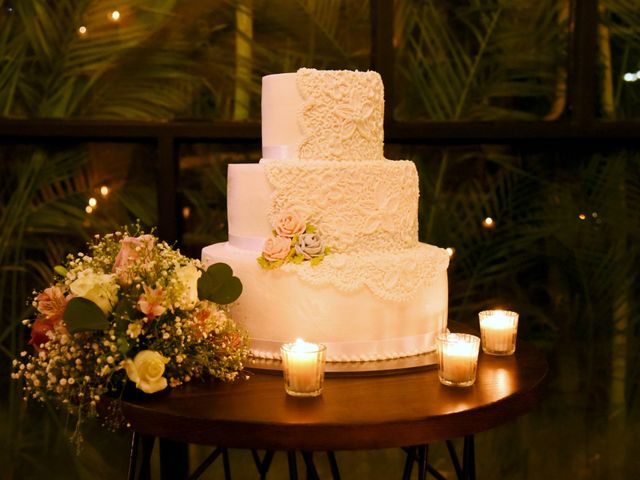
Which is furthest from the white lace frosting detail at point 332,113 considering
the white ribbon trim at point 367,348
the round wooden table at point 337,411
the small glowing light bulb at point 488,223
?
the small glowing light bulb at point 488,223

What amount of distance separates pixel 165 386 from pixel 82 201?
1.69 metres

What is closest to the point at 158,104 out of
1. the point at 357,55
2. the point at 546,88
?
the point at 357,55

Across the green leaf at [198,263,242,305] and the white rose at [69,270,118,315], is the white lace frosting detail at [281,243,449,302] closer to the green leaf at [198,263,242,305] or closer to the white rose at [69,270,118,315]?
the green leaf at [198,263,242,305]

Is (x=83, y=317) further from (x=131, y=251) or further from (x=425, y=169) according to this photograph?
(x=425, y=169)

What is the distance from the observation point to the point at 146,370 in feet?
5.82

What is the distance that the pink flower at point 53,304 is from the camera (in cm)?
189

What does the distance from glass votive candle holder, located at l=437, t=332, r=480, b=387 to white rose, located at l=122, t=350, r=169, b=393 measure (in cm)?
71

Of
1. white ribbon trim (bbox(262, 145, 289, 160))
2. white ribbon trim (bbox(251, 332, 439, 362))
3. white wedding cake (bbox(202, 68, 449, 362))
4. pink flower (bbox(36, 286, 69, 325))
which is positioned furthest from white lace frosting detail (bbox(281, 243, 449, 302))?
pink flower (bbox(36, 286, 69, 325))

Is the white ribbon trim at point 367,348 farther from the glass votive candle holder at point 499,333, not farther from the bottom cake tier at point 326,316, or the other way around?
the glass votive candle holder at point 499,333

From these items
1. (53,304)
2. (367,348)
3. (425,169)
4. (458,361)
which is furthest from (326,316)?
(425,169)

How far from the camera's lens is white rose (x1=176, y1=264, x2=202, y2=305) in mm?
1868

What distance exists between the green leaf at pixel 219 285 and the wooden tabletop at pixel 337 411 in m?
0.22

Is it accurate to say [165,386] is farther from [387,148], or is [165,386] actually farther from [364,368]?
[387,148]

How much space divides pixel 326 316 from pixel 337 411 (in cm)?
40
